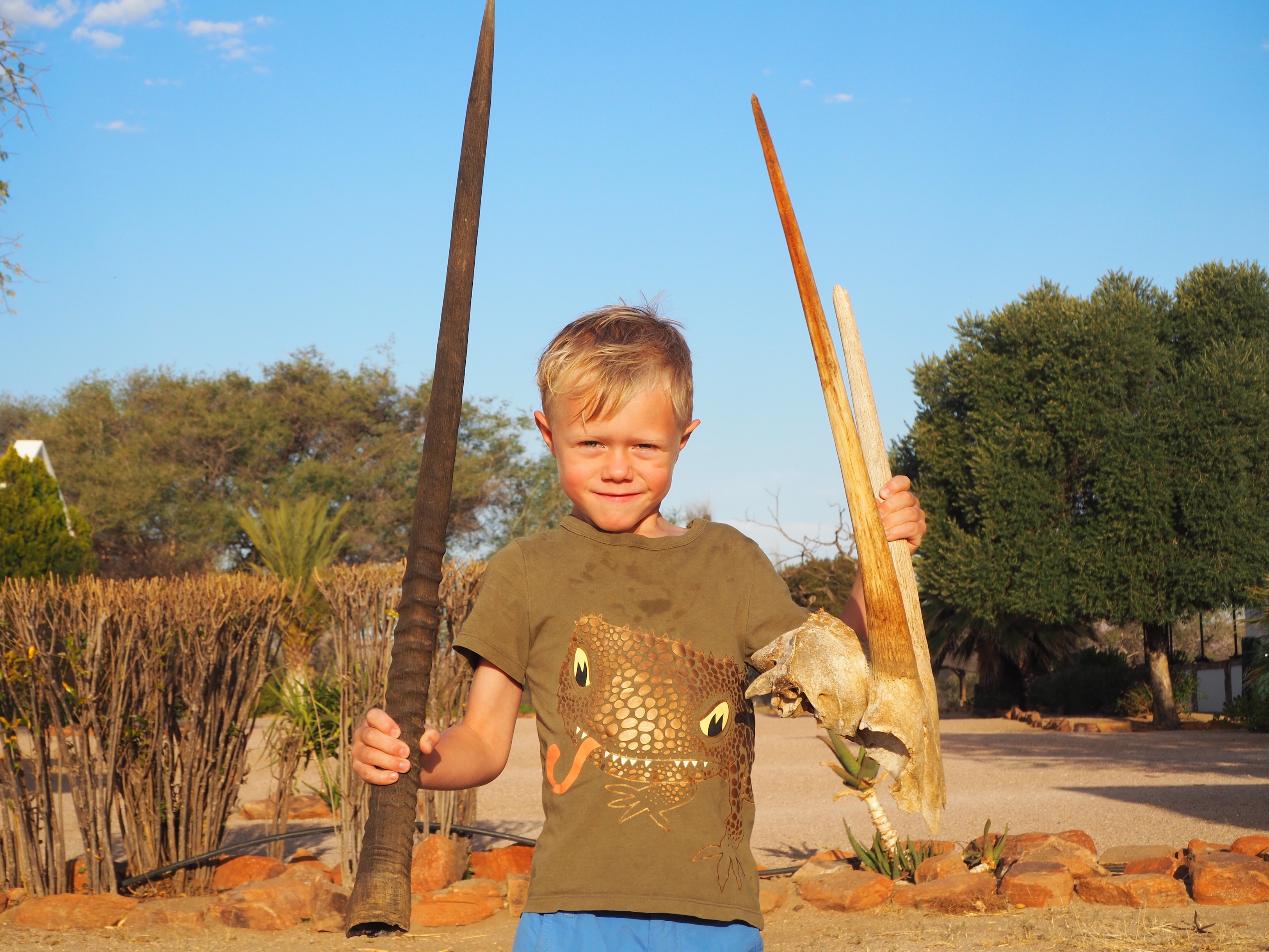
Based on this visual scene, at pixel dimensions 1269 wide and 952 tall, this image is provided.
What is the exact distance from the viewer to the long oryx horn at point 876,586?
57.4 inches

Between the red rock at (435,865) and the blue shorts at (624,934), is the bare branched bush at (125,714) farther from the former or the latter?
the blue shorts at (624,934)

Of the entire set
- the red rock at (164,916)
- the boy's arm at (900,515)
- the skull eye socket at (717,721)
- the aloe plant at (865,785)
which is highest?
the boy's arm at (900,515)

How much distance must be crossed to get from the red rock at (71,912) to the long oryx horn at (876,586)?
18.7 feet

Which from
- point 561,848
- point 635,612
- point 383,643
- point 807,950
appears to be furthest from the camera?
point 383,643

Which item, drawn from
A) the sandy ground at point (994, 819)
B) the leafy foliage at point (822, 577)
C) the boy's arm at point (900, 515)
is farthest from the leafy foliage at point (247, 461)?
the boy's arm at point (900, 515)

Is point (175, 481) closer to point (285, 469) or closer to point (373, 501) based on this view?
point (285, 469)

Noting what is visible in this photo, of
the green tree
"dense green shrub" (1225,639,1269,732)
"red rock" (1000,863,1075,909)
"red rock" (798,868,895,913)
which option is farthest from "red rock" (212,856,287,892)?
"dense green shrub" (1225,639,1269,732)

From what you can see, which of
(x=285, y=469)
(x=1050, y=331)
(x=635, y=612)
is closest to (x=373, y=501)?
(x=285, y=469)

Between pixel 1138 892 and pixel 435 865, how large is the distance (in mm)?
3869

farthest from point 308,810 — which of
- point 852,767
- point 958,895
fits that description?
point 958,895

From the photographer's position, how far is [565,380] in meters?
1.93

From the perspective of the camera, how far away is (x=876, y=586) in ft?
4.78

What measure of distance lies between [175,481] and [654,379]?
118 feet

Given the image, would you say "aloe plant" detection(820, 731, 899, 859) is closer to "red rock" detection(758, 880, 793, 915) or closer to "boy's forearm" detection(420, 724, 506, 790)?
"red rock" detection(758, 880, 793, 915)
